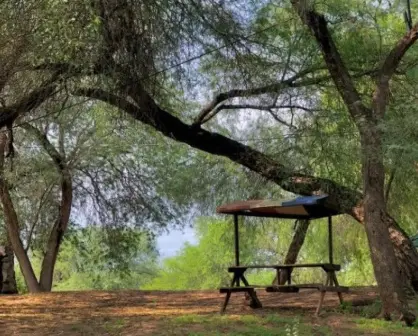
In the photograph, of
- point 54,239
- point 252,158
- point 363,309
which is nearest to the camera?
point 363,309

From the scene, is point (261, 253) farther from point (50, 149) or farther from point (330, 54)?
point (330, 54)

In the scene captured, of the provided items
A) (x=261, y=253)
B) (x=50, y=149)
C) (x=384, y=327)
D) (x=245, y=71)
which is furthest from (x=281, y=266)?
(x=261, y=253)

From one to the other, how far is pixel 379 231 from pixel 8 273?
31.1 ft

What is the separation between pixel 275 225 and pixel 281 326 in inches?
451

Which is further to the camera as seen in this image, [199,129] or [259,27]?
[199,129]

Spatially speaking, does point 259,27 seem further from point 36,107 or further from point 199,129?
point 36,107

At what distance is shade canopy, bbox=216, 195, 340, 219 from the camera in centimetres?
866

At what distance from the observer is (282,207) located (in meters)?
9.16

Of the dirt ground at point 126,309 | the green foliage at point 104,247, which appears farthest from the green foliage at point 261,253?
the dirt ground at point 126,309

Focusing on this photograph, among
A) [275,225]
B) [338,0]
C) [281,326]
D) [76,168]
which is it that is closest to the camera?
[281,326]

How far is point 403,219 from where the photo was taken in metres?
16.3

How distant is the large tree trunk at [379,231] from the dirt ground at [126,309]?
2.71ft

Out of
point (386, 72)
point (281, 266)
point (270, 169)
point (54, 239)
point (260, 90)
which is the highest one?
point (260, 90)

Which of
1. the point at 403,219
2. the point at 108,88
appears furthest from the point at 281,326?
the point at 403,219
